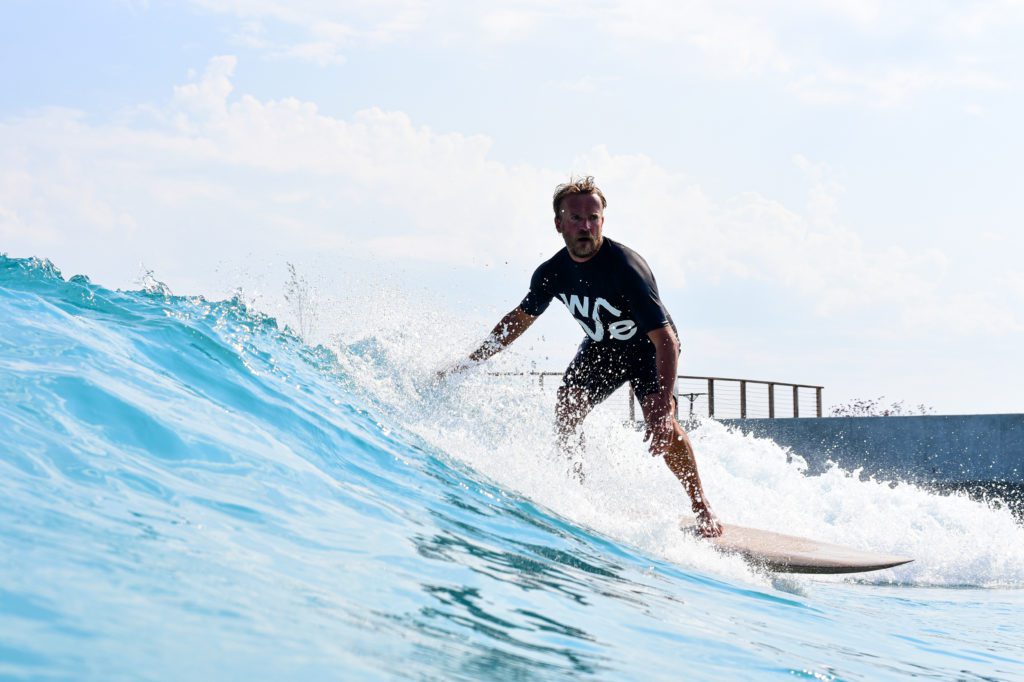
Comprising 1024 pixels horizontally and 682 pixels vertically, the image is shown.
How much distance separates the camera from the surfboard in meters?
5.36

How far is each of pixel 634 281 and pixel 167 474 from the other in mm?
2781

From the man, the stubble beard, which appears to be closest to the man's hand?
the man

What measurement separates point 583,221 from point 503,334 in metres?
1.08

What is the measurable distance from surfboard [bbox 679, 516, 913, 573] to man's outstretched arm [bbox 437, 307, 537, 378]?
1579 millimetres

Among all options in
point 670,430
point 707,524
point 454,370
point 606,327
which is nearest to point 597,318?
point 606,327

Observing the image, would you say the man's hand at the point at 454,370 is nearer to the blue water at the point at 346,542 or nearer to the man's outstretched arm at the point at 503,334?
the man's outstretched arm at the point at 503,334

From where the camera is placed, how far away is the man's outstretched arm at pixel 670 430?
17.6 ft

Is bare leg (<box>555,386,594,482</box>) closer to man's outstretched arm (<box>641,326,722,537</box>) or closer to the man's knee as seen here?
the man's knee

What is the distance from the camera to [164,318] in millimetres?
6457

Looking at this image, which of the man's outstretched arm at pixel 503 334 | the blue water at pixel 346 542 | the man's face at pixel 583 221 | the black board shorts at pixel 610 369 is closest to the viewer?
the blue water at pixel 346 542

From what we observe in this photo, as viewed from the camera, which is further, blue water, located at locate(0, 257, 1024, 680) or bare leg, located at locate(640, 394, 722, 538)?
bare leg, located at locate(640, 394, 722, 538)

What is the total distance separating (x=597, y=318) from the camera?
5773 millimetres

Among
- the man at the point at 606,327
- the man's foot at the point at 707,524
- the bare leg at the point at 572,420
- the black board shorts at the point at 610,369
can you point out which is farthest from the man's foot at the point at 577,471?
the man's foot at the point at 707,524

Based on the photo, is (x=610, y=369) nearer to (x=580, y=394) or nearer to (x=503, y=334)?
(x=580, y=394)
